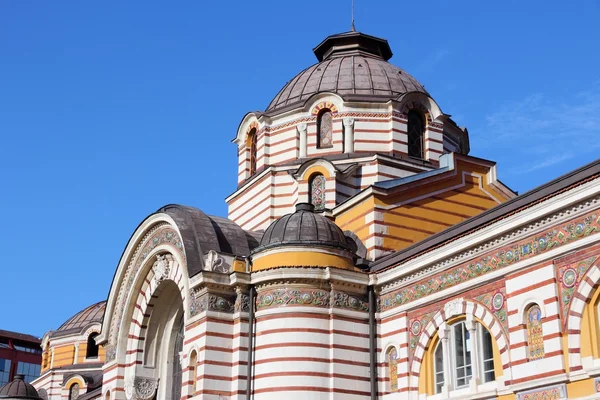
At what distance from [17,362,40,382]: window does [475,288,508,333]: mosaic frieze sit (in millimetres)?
56833

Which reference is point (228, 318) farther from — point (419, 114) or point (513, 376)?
point (419, 114)

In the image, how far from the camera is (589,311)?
16172 millimetres

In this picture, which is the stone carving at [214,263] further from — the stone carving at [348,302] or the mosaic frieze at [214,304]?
the stone carving at [348,302]

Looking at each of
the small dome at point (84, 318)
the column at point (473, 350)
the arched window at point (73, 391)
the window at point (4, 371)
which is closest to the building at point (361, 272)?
the column at point (473, 350)

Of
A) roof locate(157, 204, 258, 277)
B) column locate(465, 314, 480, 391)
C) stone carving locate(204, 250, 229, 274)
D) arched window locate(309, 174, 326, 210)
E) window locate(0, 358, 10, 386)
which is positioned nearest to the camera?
column locate(465, 314, 480, 391)

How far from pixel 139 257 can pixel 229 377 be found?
254 inches

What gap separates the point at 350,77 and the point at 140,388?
12.8m

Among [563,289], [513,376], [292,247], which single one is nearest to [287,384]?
[292,247]

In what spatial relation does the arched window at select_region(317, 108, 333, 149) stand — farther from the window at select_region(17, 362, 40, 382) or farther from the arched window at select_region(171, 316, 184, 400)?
the window at select_region(17, 362, 40, 382)

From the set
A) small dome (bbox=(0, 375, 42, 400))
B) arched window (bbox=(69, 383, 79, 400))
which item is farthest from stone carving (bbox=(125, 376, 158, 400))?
arched window (bbox=(69, 383, 79, 400))

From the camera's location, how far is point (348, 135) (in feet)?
94.7

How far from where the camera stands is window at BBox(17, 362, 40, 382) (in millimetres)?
68500

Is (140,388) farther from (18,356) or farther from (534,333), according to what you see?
(18,356)

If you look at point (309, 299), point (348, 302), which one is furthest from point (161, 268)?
point (348, 302)
